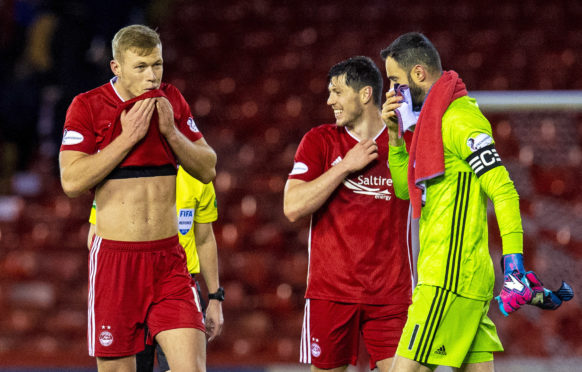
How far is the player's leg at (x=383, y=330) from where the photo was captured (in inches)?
173

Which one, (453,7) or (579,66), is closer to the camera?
(579,66)

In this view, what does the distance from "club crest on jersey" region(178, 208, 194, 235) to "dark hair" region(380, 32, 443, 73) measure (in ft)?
4.82

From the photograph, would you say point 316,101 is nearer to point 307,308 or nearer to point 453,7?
point 453,7

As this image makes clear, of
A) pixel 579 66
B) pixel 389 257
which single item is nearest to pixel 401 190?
pixel 389 257

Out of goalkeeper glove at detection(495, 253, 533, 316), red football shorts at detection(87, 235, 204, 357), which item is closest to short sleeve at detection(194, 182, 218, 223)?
red football shorts at detection(87, 235, 204, 357)

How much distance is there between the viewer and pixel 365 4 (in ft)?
43.0

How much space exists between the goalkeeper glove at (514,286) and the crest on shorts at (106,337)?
5.55 feet

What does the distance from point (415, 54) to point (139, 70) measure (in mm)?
1234

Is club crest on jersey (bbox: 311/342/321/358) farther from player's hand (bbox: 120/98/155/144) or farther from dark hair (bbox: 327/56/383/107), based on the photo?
player's hand (bbox: 120/98/155/144)

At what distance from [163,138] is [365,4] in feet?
31.3

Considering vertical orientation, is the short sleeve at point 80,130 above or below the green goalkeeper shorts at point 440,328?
above

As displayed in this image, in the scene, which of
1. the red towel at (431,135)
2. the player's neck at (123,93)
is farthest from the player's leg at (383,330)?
the player's neck at (123,93)

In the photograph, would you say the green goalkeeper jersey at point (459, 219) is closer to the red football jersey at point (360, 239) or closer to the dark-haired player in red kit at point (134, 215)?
the red football jersey at point (360, 239)

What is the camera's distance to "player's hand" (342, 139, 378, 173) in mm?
4402
